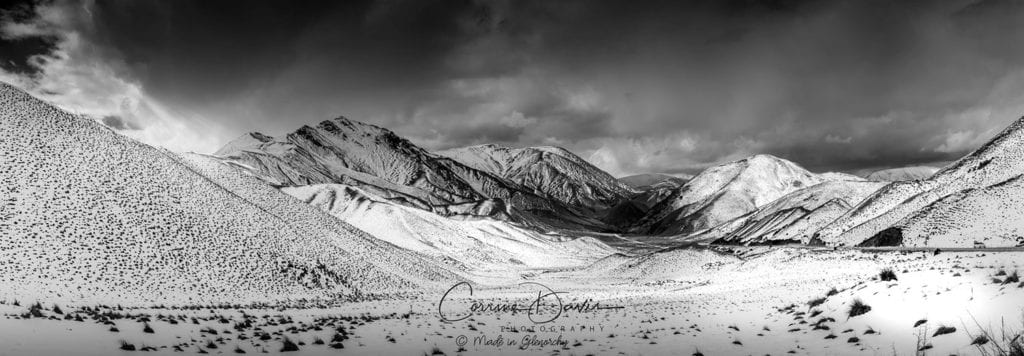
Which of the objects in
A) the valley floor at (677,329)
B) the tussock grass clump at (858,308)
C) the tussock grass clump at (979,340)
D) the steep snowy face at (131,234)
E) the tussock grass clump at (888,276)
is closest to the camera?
the tussock grass clump at (979,340)

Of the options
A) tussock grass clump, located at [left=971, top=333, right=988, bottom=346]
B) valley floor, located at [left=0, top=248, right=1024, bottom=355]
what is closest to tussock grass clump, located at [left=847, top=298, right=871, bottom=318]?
valley floor, located at [left=0, top=248, right=1024, bottom=355]

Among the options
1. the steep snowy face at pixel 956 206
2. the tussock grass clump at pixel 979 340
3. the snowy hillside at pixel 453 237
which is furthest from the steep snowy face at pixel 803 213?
the tussock grass clump at pixel 979 340

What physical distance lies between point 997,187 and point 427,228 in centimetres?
10424

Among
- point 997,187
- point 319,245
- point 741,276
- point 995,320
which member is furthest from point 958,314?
point 997,187

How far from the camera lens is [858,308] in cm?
1605

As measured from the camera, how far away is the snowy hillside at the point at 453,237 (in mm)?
119188

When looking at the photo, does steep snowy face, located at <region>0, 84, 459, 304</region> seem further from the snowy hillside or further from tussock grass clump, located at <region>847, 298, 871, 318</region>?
the snowy hillside

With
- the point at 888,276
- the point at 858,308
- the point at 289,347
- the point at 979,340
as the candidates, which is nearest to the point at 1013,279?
the point at 858,308

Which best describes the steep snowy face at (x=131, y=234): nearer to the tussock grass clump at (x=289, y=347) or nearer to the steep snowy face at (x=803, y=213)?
the tussock grass clump at (x=289, y=347)

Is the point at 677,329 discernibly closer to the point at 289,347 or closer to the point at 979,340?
the point at 979,340

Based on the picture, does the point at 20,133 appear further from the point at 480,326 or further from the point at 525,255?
the point at 525,255

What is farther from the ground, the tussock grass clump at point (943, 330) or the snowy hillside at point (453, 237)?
the snowy hillside at point (453, 237)

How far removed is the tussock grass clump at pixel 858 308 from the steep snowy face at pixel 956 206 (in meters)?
49.2

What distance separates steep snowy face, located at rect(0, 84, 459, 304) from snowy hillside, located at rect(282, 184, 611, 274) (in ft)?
160
